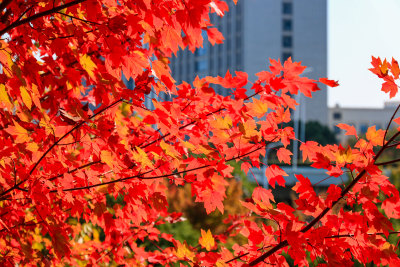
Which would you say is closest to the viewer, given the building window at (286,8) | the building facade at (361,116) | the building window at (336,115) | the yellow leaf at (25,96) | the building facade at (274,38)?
the yellow leaf at (25,96)

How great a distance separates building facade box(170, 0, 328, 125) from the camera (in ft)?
150

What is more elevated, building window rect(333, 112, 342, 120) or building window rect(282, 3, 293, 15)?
building window rect(282, 3, 293, 15)

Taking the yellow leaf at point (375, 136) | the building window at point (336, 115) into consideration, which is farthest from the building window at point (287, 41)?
the yellow leaf at point (375, 136)

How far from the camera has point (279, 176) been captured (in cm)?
208

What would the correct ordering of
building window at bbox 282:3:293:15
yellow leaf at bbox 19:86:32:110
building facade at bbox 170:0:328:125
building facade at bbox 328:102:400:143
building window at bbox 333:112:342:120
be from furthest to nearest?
building window at bbox 333:112:342:120
building facade at bbox 328:102:400:143
building window at bbox 282:3:293:15
building facade at bbox 170:0:328:125
yellow leaf at bbox 19:86:32:110

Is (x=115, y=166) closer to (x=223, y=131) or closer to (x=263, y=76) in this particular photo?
(x=223, y=131)

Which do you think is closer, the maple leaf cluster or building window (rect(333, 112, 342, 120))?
the maple leaf cluster

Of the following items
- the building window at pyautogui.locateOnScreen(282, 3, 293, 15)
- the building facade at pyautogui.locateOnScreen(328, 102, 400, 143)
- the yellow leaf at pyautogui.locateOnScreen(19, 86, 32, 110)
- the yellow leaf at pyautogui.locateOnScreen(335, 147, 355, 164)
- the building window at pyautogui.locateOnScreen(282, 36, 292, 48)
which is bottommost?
the building facade at pyautogui.locateOnScreen(328, 102, 400, 143)

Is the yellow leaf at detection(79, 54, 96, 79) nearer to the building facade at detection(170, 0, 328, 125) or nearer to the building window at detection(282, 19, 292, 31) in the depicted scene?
the building facade at detection(170, 0, 328, 125)

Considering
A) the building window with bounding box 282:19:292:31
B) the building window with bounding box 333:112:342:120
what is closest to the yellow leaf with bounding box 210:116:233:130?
the building window with bounding box 282:19:292:31

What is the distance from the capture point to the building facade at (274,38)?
45.7 meters

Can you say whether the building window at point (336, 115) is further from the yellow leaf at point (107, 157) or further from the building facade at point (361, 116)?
the yellow leaf at point (107, 157)

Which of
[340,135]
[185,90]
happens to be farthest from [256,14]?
[185,90]

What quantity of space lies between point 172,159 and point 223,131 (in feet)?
0.98
